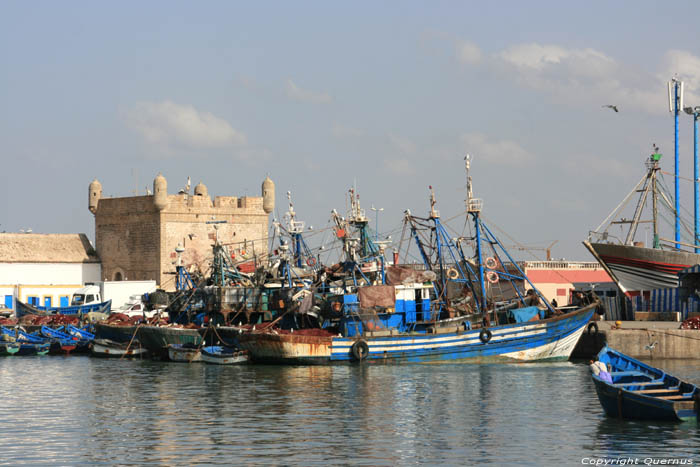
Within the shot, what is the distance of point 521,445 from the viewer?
72.7 feet

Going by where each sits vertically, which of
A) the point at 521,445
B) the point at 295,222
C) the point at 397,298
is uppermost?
the point at 295,222

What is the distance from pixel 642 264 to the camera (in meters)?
45.9

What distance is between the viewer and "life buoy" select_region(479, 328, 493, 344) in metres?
37.9

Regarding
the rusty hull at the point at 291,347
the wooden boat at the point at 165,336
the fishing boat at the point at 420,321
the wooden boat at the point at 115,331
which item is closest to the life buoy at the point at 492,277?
the fishing boat at the point at 420,321

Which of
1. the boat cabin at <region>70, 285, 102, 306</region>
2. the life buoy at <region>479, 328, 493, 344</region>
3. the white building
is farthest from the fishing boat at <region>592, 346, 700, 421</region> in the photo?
the white building

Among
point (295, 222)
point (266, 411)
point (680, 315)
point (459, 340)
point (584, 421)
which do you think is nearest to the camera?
point (584, 421)

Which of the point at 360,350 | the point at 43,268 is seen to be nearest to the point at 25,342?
the point at 360,350

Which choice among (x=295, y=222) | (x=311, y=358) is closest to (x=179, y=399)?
(x=311, y=358)

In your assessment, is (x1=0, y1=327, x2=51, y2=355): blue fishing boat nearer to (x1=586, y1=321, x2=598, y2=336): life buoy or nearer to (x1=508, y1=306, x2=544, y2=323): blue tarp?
(x1=508, y1=306, x2=544, y2=323): blue tarp

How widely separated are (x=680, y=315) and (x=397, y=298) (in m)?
12.4

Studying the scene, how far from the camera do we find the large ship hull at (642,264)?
4566 centimetres

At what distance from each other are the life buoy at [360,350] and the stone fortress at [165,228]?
30303 mm

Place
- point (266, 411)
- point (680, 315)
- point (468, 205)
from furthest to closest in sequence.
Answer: point (680, 315) → point (468, 205) → point (266, 411)

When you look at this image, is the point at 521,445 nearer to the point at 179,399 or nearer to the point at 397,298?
the point at 179,399
